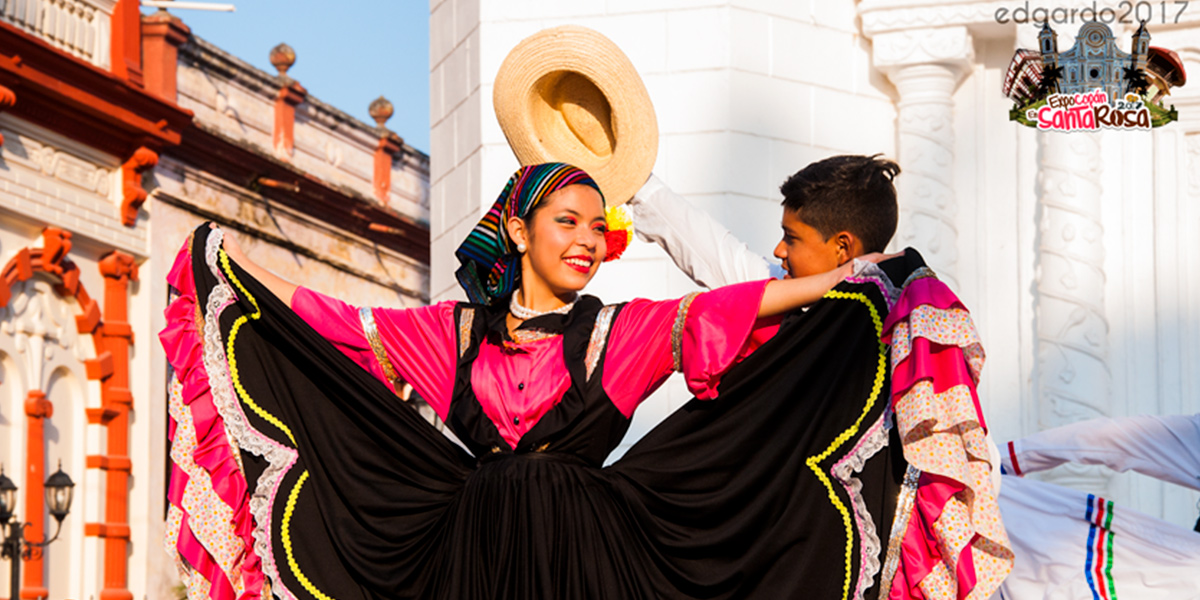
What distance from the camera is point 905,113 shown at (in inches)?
223

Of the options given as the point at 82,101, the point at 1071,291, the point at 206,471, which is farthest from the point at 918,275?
the point at 82,101

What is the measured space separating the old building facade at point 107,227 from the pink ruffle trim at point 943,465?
9.13 metres

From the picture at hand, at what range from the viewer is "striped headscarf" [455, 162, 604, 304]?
2.72 m

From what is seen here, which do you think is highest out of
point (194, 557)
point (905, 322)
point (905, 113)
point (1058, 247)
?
point (905, 113)

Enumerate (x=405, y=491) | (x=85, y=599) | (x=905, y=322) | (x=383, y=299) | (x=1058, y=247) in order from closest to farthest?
(x=905, y=322)
(x=405, y=491)
(x=1058, y=247)
(x=85, y=599)
(x=383, y=299)

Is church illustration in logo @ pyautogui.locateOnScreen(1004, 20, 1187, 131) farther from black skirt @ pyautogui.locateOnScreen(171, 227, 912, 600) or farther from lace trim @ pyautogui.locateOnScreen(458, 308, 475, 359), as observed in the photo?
lace trim @ pyautogui.locateOnScreen(458, 308, 475, 359)

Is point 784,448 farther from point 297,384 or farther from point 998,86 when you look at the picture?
point 998,86

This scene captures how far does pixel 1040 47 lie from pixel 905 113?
535 mm

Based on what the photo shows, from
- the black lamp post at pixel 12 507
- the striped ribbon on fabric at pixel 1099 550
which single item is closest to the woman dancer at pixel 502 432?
the striped ribbon on fabric at pixel 1099 550

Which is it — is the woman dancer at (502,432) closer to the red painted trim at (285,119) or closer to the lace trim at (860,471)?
the lace trim at (860,471)

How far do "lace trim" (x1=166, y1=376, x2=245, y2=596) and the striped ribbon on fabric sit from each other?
67.9 inches

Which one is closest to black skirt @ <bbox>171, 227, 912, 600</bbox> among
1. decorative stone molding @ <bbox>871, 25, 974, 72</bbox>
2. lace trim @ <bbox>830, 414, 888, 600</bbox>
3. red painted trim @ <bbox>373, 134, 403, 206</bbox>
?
lace trim @ <bbox>830, 414, 888, 600</bbox>

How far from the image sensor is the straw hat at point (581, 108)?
3.20 meters

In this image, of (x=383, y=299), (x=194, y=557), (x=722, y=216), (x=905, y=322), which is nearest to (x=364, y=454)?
(x=194, y=557)
